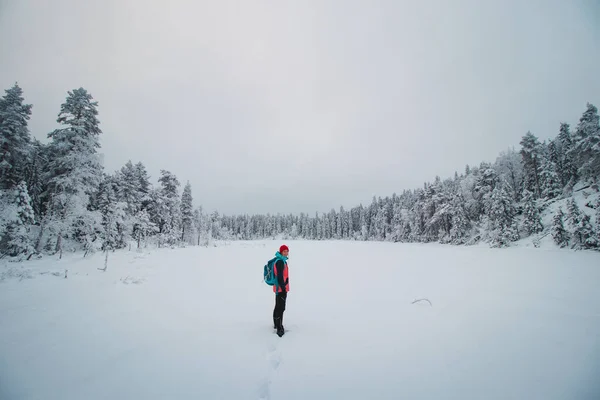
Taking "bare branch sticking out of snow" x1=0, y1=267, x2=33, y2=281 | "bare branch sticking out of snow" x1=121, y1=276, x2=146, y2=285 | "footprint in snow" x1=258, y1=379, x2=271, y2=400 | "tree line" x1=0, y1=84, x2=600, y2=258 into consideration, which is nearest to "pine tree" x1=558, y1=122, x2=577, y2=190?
"tree line" x1=0, y1=84, x2=600, y2=258

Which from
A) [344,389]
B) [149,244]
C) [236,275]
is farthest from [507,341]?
[149,244]

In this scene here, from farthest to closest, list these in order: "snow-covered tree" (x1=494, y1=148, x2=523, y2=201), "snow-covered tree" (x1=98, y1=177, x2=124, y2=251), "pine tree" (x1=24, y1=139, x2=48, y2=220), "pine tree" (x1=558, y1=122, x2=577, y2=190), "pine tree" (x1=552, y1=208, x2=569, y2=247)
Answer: "snow-covered tree" (x1=494, y1=148, x2=523, y2=201) → "pine tree" (x1=558, y1=122, x2=577, y2=190) → "snow-covered tree" (x1=98, y1=177, x2=124, y2=251) → "pine tree" (x1=552, y1=208, x2=569, y2=247) → "pine tree" (x1=24, y1=139, x2=48, y2=220)

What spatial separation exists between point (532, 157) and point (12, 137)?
65105 millimetres

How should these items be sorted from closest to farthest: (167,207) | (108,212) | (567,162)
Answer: (108,212)
(567,162)
(167,207)

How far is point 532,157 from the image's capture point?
36.9m

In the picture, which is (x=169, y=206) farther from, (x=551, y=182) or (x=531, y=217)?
(x=551, y=182)

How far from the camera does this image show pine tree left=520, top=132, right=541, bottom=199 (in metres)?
36.7

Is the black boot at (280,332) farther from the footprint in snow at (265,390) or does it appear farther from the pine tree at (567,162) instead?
the pine tree at (567,162)

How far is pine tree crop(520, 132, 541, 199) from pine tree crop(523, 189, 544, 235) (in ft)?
30.6

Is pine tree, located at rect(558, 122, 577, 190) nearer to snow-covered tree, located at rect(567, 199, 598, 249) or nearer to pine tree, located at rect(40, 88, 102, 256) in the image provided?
snow-covered tree, located at rect(567, 199, 598, 249)

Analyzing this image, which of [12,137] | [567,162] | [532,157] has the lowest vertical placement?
[12,137]

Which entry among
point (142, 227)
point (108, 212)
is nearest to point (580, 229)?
point (108, 212)

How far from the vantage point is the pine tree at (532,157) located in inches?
1443

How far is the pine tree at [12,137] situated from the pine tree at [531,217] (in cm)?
5638
